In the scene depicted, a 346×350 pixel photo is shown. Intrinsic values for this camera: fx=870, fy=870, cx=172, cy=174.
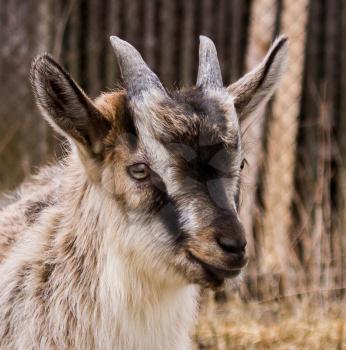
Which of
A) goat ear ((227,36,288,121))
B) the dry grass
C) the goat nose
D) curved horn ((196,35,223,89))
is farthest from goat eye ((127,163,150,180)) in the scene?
the dry grass

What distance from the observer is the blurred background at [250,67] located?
27.9 feet

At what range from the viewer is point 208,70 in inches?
188

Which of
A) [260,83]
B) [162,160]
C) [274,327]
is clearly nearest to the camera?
[162,160]

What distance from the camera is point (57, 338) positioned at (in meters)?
4.54

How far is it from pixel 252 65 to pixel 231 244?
5433 mm

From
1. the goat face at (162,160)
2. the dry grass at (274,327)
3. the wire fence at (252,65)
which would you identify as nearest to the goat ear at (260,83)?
the goat face at (162,160)

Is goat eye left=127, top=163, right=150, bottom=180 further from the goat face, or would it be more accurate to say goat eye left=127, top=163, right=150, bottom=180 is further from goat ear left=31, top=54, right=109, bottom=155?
goat ear left=31, top=54, right=109, bottom=155

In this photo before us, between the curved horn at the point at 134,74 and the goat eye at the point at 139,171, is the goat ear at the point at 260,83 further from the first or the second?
the goat eye at the point at 139,171

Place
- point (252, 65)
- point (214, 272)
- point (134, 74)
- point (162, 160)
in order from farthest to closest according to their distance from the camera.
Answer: point (252, 65)
point (134, 74)
point (162, 160)
point (214, 272)

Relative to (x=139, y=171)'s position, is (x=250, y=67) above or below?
above

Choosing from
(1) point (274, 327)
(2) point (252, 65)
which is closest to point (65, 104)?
(1) point (274, 327)

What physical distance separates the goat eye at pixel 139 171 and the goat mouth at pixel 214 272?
1.52 feet

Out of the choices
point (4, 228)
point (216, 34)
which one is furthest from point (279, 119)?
point (4, 228)

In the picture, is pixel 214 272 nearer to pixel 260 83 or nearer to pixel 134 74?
pixel 134 74
